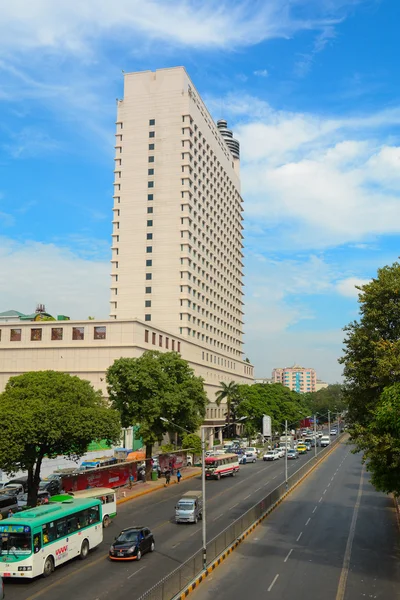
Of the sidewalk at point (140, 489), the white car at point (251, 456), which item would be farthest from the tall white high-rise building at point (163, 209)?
the sidewalk at point (140, 489)

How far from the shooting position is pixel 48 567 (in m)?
26.4

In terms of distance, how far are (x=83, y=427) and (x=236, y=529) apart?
14541 mm

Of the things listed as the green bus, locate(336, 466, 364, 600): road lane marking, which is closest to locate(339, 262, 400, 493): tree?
locate(336, 466, 364, 600): road lane marking

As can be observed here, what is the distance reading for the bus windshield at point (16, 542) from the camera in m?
24.9

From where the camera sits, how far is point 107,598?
2277 cm

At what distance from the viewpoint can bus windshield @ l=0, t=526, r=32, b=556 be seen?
81.6 ft

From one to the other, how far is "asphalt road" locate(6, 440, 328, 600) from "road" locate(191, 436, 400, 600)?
2.80 metres

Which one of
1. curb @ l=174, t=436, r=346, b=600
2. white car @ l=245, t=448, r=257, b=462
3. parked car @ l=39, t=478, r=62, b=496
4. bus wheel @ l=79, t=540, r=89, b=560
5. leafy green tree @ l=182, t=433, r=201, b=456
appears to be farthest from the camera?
white car @ l=245, t=448, r=257, b=462

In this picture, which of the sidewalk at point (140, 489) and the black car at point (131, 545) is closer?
the black car at point (131, 545)

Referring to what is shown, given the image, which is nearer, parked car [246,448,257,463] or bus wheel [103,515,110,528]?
bus wheel [103,515,110,528]

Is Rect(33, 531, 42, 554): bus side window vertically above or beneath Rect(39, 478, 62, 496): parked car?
above

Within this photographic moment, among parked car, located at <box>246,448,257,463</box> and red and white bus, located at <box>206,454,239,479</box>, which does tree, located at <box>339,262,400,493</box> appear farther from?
parked car, located at <box>246,448,257,463</box>

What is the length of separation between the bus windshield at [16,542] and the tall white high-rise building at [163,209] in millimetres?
78693

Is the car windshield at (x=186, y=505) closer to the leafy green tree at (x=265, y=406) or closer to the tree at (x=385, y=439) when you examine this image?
the tree at (x=385, y=439)
